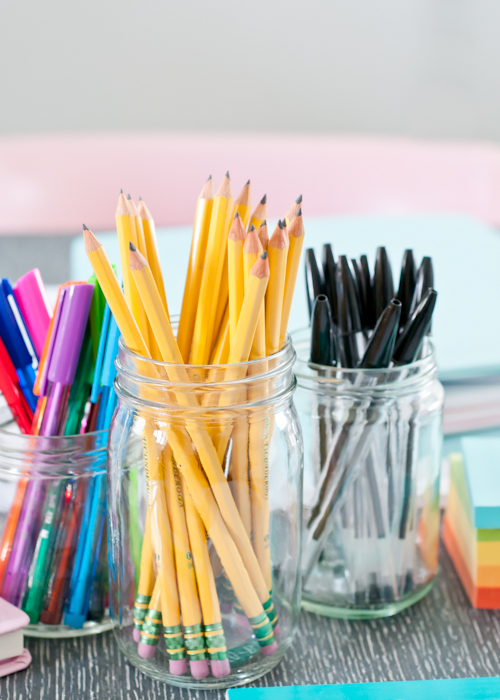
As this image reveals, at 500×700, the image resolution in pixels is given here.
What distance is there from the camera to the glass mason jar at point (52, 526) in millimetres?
330

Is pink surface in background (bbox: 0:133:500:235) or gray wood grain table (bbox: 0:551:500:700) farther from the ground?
pink surface in background (bbox: 0:133:500:235)

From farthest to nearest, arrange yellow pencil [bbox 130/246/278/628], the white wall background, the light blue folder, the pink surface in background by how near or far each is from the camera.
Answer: the white wall background
the pink surface in background
the light blue folder
yellow pencil [bbox 130/246/278/628]

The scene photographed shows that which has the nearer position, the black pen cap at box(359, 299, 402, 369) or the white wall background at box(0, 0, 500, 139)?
the black pen cap at box(359, 299, 402, 369)

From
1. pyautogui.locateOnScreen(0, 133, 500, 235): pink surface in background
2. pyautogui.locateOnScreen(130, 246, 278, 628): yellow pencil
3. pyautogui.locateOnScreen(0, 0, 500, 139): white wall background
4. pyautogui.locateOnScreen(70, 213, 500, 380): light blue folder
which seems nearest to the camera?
pyautogui.locateOnScreen(130, 246, 278, 628): yellow pencil

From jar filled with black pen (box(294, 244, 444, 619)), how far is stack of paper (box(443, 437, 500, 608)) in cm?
3

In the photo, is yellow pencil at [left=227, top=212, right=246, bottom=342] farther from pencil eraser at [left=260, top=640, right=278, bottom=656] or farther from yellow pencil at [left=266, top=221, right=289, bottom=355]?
pencil eraser at [left=260, top=640, right=278, bottom=656]

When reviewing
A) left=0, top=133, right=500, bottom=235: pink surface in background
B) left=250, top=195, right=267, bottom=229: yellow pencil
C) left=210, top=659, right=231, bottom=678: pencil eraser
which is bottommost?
left=210, top=659, right=231, bottom=678: pencil eraser

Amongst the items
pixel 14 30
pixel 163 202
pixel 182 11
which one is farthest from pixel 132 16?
pixel 163 202

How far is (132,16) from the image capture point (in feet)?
5.68

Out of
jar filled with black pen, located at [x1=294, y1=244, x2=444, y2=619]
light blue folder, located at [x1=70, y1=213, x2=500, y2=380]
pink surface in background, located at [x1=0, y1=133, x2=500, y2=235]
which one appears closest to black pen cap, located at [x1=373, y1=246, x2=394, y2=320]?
jar filled with black pen, located at [x1=294, y1=244, x2=444, y2=619]

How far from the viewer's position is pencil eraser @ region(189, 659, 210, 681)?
302 mm

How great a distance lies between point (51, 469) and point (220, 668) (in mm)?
115

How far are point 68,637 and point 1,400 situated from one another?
120mm

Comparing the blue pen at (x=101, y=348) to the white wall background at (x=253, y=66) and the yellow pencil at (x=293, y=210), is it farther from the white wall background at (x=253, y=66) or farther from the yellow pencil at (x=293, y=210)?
the white wall background at (x=253, y=66)
